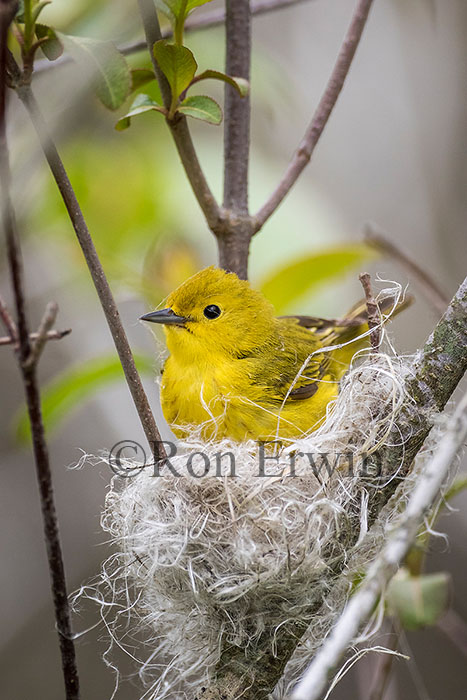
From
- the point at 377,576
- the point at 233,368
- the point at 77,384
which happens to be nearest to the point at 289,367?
the point at 233,368

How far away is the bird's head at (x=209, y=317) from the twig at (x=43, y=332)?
4.87ft

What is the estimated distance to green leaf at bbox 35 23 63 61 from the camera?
1.86m

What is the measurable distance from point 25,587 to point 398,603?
4.19m

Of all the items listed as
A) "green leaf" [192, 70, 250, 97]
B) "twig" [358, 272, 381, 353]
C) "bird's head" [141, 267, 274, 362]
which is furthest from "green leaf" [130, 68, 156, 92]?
"twig" [358, 272, 381, 353]

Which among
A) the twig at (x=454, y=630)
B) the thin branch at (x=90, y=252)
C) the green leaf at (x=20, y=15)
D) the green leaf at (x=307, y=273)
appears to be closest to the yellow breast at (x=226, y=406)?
the green leaf at (x=307, y=273)

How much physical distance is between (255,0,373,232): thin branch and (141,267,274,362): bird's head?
24 cm

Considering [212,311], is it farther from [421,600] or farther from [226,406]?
[421,600]

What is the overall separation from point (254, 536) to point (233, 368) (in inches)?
33.1

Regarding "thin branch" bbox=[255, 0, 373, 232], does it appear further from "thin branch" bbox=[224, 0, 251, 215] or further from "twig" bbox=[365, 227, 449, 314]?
"twig" bbox=[365, 227, 449, 314]

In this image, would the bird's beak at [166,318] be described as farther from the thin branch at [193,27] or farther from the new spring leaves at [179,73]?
the thin branch at [193,27]

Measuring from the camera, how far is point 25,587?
16.7 feet

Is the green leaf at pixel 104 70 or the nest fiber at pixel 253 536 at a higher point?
the green leaf at pixel 104 70

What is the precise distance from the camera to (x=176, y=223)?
3.92 meters

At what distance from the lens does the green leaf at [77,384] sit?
3029 millimetres
